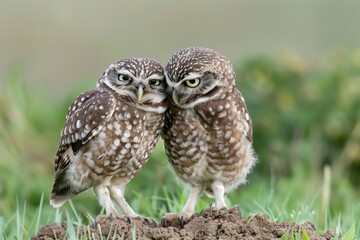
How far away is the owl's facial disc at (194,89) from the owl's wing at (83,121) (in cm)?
40

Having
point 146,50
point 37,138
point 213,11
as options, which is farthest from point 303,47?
point 37,138

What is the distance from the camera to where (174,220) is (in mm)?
6062

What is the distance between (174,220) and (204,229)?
449mm

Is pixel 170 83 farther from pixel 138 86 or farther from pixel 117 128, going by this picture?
pixel 117 128

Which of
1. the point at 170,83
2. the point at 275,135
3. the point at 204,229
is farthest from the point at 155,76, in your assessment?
the point at 275,135

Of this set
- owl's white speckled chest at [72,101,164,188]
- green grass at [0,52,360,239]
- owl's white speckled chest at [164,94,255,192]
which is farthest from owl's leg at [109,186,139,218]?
green grass at [0,52,360,239]

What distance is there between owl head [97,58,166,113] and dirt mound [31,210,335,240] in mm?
761

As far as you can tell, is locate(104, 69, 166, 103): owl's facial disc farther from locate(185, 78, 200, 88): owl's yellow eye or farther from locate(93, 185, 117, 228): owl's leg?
locate(93, 185, 117, 228): owl's leg

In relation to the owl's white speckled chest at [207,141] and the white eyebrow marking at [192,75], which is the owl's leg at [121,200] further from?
the white eyebrow marking at [192,75]

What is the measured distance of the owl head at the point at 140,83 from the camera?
20.4ft

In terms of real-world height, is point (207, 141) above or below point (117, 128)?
below

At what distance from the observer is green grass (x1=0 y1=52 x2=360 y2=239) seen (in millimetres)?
8406

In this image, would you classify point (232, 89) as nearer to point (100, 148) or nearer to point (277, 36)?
point (100, 148)

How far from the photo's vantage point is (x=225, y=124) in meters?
6.23
